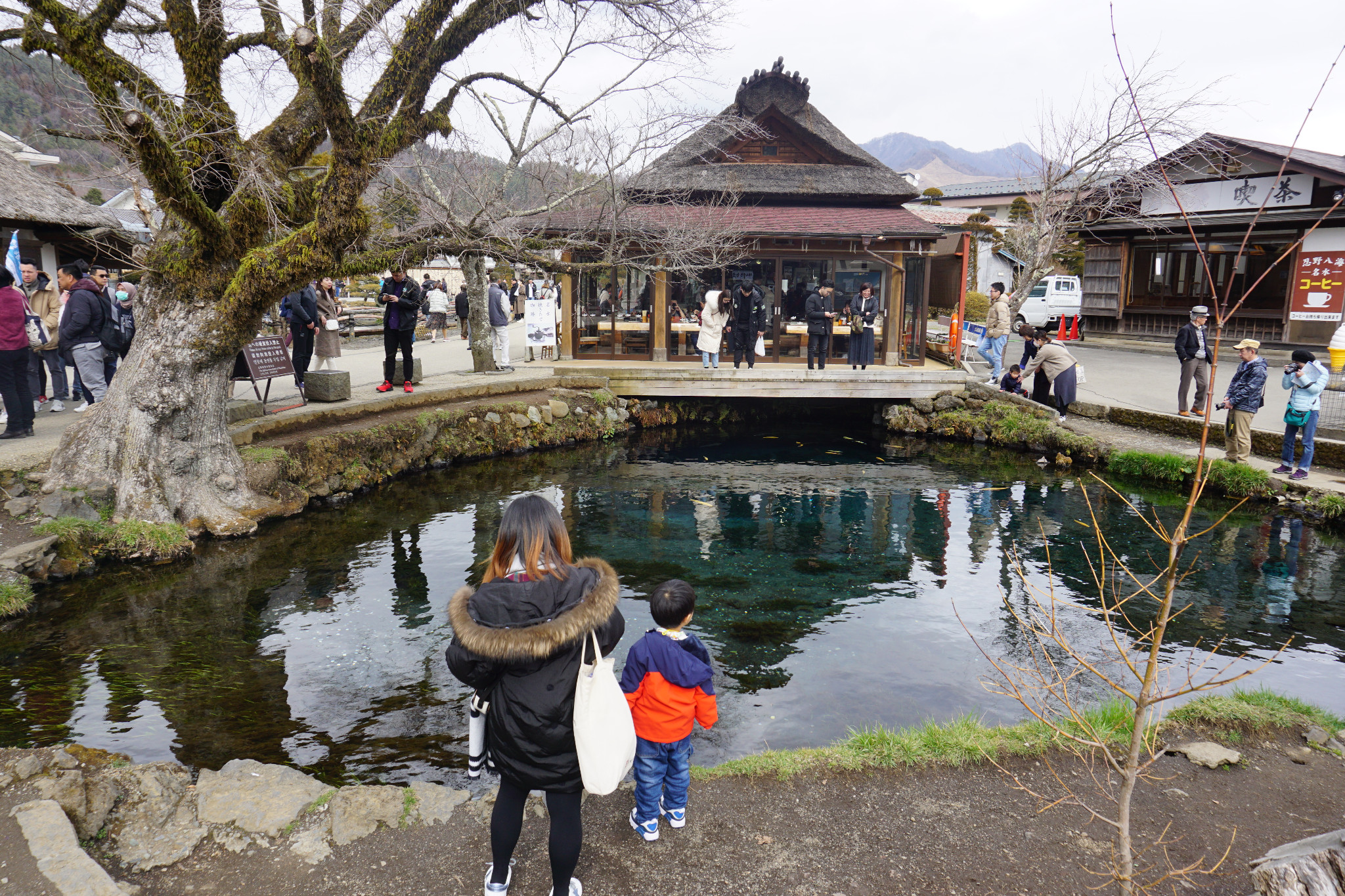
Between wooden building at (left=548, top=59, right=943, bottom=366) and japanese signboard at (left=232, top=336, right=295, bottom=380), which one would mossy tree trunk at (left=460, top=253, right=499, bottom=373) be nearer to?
wooden building at (left=548, top=59, right=943, bottom=366)

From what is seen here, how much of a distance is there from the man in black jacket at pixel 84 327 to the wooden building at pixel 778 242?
914cm

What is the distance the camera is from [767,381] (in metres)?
16.0

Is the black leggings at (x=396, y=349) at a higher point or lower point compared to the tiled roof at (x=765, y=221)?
lower

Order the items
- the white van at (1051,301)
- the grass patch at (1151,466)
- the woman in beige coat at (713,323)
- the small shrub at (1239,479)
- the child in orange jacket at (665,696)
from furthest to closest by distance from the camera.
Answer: the white van at (1051,301) → the woman in beige coat at (713,323) → the grass patch at (1151,466) → the small shrub at (1239,479) → the child in orange jacket at (665,696)

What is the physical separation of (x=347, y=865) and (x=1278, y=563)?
968cm

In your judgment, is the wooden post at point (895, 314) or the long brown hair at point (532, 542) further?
the wooden post at point (895, 314)

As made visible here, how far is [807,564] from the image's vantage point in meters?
9.11

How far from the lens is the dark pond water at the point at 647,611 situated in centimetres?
554

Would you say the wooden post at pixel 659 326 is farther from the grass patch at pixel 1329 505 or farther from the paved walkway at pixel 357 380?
the grass patch at pixel 1329 505

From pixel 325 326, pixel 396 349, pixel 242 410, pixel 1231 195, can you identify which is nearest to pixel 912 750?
pixel 242 410

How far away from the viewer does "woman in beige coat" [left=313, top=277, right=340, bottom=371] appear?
13.6 m

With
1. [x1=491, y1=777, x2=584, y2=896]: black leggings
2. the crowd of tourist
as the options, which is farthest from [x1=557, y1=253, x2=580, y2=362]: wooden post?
[x1=491, y1=777, x2=584, y2=896]: black leggings

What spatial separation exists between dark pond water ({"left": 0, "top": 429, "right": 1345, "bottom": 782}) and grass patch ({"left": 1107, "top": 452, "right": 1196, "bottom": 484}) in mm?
485

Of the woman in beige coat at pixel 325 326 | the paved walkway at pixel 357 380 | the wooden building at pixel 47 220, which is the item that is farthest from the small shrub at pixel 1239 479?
the wooden building at pixel 47 220
